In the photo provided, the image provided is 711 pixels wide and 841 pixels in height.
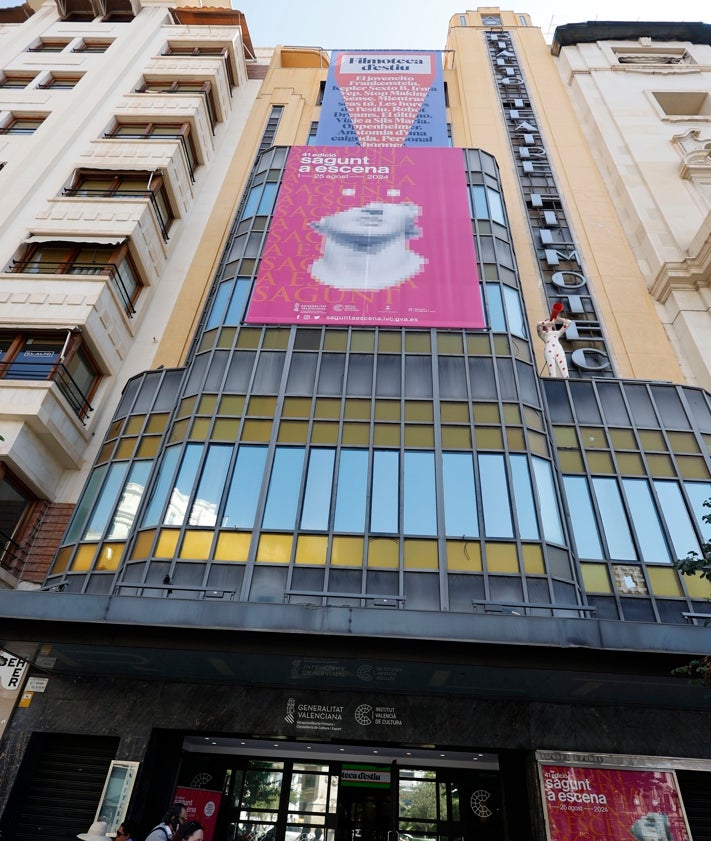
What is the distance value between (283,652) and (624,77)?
38264 millimetres

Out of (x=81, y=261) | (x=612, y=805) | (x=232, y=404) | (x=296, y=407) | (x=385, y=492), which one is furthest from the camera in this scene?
(x=81, y=261)

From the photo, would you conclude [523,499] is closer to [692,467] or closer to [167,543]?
[692,467]

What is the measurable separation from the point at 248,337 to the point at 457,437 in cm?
743

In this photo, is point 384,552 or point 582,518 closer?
point 384,552

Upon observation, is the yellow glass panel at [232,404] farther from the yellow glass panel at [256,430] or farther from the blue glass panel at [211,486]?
the blue glass panel at [211,486]

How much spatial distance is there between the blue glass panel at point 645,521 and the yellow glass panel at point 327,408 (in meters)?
8.23

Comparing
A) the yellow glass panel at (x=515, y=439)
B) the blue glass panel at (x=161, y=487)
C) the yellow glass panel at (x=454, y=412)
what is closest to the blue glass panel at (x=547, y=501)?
the yellow glass panel at (x=515, y=439)

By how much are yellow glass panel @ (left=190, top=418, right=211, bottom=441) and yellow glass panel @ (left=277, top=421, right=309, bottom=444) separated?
2.05 m

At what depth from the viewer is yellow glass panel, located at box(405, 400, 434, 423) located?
1598 centimetres

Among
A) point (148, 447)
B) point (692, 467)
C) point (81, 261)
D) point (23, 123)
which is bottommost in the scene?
point (148, 447)

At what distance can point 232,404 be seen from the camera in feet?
54.1

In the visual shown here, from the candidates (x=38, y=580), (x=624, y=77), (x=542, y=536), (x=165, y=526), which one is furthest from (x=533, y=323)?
(x=624, y=77)

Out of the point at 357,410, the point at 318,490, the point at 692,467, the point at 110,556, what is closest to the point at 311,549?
the point at 318,490

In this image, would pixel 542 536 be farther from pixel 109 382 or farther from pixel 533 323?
pixel 109 382
